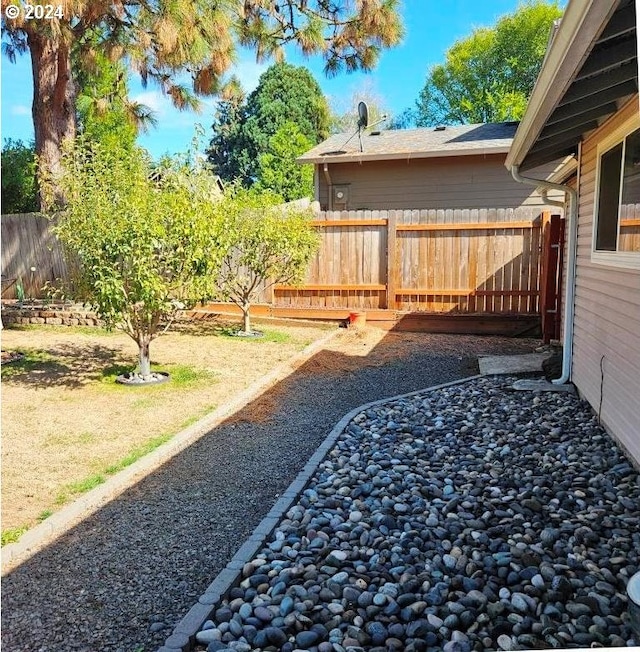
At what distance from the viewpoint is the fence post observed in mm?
8328

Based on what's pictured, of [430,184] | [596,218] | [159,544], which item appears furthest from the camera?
[430,184]

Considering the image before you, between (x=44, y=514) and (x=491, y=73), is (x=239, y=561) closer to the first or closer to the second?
(x=44, y=514)

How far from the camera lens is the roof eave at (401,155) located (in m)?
10.4

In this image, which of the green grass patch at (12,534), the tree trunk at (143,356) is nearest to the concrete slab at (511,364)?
the tree trunk at (143,356)

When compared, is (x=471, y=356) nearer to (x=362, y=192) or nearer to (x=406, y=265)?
(x=406, y=265)

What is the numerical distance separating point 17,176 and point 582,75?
1191 cm

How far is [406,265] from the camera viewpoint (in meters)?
8.38

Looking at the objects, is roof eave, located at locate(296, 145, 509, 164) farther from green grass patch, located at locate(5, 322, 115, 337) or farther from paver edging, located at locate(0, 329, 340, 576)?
paver edging, located at locate(0, 329, 340, 576)

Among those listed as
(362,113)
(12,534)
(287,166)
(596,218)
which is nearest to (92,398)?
(12,534)

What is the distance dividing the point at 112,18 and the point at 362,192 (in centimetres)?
614

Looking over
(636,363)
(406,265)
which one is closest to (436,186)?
(406,265)

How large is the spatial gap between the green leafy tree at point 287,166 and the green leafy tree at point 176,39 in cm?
1068

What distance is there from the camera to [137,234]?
449 centimetres

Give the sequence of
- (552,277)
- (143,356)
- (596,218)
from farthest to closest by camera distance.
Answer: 1. (552,277)
2. (143,356)
3. (596,218)
